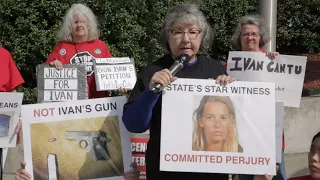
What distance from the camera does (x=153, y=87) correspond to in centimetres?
268

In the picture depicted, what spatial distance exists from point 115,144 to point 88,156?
18cm

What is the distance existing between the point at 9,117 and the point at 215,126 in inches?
75.9

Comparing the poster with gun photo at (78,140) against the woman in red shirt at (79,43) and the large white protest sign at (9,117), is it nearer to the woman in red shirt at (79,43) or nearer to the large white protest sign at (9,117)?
the large white protest sign at (9,117)

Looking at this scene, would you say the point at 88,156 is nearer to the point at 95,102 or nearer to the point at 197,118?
the point at 95,102

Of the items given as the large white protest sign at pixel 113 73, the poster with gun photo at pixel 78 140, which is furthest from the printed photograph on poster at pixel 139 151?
the poster with gun photo at pixel 78 140

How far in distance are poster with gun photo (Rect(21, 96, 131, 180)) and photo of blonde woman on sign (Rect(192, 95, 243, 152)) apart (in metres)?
0.61

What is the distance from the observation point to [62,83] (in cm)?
510

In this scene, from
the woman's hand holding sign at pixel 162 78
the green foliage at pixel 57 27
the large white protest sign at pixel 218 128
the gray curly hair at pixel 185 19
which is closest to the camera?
the woman's hand holding sign at pixel 162 78

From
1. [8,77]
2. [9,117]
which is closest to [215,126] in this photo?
[9,117]

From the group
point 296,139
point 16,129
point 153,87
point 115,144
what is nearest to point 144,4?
point 296,139

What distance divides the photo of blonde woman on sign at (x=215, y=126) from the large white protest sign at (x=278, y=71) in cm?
138

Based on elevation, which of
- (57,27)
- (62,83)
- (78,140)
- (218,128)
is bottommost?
(78,140)

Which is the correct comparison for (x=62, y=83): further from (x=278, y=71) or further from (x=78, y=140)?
(x=278, y=71)

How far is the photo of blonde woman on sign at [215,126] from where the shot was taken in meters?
2.91
